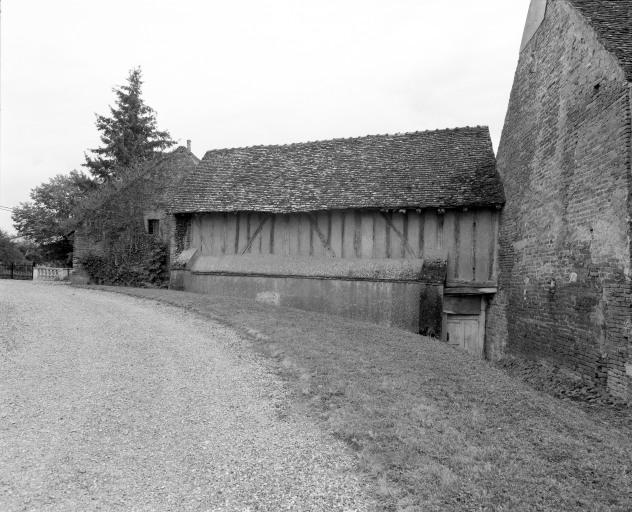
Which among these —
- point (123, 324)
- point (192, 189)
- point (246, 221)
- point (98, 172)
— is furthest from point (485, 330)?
point (98, 172)

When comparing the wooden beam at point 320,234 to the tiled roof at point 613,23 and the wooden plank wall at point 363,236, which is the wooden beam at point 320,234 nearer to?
the wooden plank wall at point 363,236

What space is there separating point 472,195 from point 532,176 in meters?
2.62

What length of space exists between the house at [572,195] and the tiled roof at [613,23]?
0.06 feet

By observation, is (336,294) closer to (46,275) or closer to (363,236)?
(363,236)

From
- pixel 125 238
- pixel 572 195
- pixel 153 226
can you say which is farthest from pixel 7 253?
pixel 572 195

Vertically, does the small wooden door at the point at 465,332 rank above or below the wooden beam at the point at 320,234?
below

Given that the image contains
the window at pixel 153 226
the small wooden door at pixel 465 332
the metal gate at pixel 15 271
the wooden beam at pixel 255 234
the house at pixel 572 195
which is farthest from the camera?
the metal gate at pixel 15 271

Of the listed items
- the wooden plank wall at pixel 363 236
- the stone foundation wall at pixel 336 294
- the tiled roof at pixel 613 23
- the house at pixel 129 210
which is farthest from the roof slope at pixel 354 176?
the tiled roof at pixel 613 23

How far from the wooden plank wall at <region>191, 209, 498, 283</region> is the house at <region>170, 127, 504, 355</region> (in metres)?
0.03

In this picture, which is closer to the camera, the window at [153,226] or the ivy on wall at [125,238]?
the ivy on wall at [125,238]

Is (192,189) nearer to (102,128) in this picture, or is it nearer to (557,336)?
(557,336)

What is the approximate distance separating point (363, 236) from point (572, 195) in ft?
23.3

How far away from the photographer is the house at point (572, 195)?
7.74 metres

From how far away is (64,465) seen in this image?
12.9 feet
